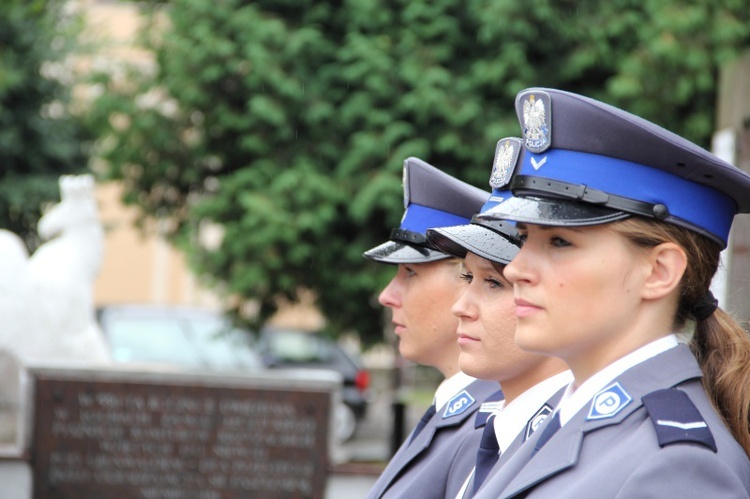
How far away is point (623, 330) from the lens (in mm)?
1739

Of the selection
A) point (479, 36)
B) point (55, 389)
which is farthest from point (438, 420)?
point (479, 36)

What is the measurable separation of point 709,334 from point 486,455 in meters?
0.58

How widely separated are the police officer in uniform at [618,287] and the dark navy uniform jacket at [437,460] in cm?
A: 81

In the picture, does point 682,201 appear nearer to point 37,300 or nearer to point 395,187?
point 395,187

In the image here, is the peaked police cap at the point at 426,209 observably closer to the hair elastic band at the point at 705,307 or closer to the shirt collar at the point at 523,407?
the shirt collar at the point at 523,407

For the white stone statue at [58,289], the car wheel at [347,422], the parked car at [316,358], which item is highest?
the white stone statue at [58,289]

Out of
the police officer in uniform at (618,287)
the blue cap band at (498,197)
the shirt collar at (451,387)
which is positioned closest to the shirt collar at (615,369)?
the police officer in uniform at (618,287)

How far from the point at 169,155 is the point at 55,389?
222 cm

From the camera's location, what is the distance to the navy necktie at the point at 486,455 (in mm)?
2254

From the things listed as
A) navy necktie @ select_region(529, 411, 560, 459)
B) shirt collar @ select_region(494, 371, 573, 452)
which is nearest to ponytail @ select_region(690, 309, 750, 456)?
navy necktie @ select_region(529, 411, 560, 459)

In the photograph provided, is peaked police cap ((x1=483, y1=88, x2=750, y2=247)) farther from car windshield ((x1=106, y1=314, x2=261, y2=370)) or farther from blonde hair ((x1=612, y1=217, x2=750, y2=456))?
car windshield ((x1=106, y1=314, x2=261, y2=370))

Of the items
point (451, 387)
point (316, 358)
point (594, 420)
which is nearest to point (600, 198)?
point (594, 420)

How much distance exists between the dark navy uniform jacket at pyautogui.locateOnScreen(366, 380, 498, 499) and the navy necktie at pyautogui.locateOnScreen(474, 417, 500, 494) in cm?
31

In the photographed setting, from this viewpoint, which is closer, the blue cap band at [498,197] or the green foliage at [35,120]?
the blue cap band at [498,197]
